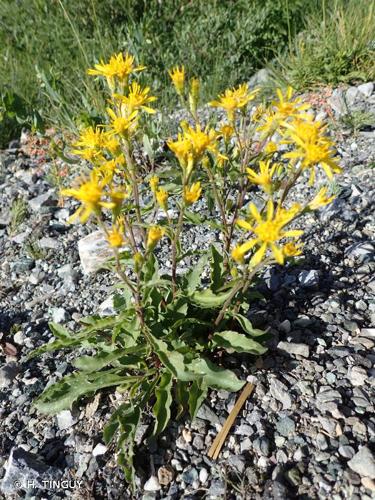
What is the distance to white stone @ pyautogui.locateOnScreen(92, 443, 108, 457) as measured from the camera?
7.00 feet

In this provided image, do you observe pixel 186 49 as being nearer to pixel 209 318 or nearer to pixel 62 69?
pixel 62 69

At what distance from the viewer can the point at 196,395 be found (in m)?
2.02

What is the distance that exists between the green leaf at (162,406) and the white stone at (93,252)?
123 centimetres

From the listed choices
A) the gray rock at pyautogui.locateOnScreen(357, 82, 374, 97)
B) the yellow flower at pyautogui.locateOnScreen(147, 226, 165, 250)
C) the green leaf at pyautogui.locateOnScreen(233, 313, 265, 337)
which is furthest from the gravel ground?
the gray rock at pyautogui.locateOnScreen(357, 82, 374, 97)

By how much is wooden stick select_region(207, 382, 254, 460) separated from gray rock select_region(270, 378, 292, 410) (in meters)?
0.09

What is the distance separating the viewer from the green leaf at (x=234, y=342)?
2067 millimetres

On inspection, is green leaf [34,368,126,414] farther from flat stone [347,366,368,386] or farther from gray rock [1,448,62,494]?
flat stone [347,366,368,386]

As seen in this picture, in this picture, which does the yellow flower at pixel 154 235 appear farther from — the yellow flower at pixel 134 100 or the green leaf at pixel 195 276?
the yellow flower at pixel 134 100

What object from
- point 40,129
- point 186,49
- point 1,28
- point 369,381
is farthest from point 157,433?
point 1,28

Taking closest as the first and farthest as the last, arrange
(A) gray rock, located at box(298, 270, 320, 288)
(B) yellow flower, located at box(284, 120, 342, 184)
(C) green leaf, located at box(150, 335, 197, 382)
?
(B) yellow flower, located at box(284, 120, 342, 184) < (C) green leaf, located at box(150, 335, 197, 382) < (A) gray rock, located at box(298, 270, 320, 288)

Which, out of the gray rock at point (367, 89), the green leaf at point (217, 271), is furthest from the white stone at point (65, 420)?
the gray rock at point (367, 89)

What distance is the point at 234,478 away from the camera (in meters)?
1.94

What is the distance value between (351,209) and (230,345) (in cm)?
156

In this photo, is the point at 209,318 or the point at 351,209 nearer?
the point at 209,318
